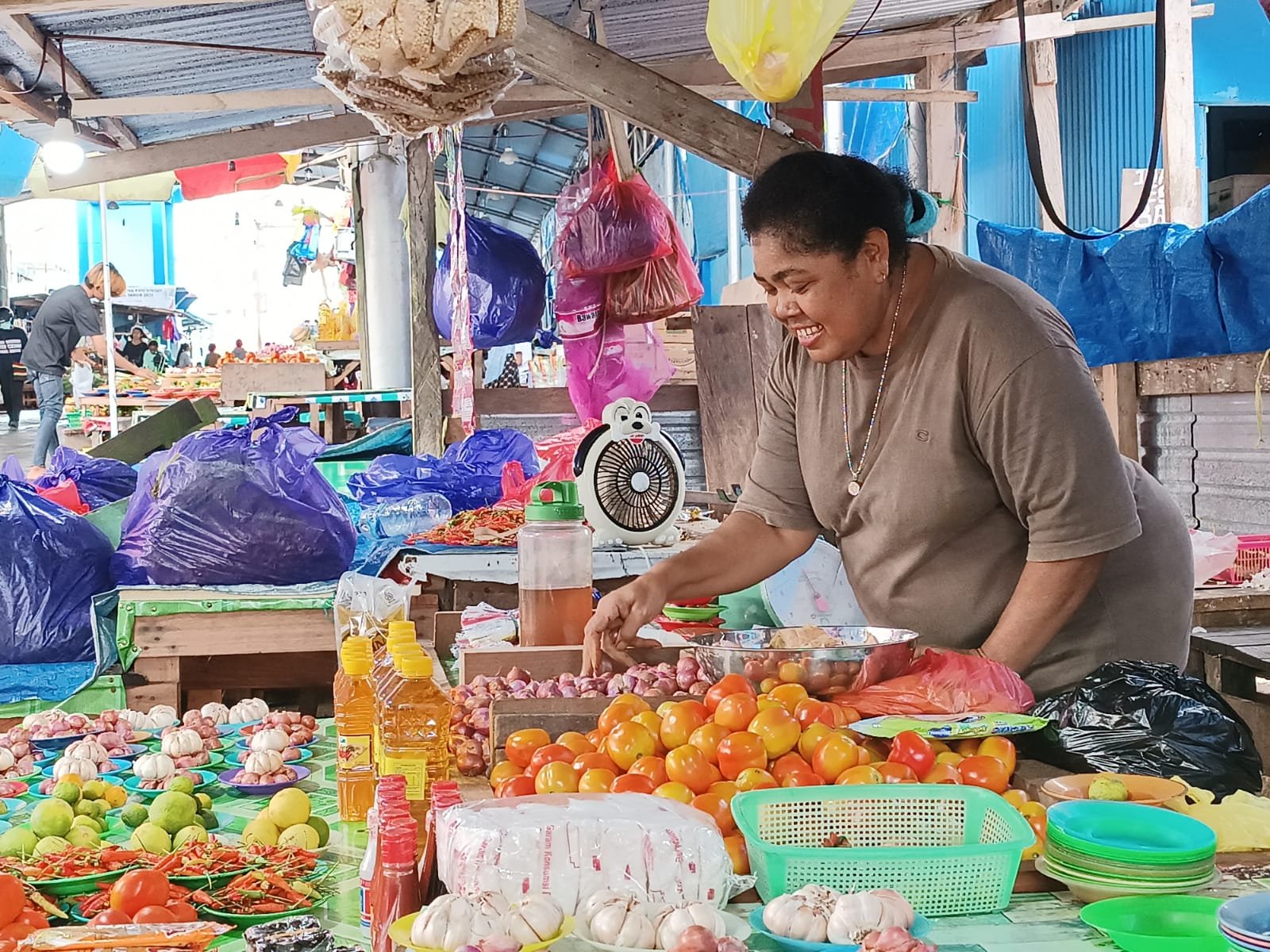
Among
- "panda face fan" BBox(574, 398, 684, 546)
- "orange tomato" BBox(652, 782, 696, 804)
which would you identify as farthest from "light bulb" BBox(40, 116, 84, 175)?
"orange tomato" BBox(652, 782, 696, 804)

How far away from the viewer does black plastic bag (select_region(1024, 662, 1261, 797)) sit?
1843 millimetres

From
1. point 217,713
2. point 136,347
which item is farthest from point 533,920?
point 136,347

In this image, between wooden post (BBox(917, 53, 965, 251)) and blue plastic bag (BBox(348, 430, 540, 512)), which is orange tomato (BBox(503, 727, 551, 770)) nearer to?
blue plastic bag (BBox(348, 430, 540, 512))

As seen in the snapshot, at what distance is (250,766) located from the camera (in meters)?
2.57

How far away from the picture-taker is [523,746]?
189cm

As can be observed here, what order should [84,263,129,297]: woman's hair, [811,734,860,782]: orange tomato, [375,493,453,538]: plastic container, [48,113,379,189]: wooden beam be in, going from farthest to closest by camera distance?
[84,263,129,297]: woman's hair, [48,113,379,189]: wooden beam, [375,493,453,538]: plastic container, [811,734,860,782]: orange tomato

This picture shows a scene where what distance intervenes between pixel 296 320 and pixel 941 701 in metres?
31.0

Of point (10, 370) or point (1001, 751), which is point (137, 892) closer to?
point (1001, 751)

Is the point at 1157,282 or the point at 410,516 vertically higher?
the point at 1157,282

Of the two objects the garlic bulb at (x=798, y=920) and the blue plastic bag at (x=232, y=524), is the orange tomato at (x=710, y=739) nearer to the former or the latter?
the garlic bulb at (x=798, y=920)

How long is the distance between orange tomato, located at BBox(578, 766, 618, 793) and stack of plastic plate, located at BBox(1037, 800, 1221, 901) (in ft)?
1.79

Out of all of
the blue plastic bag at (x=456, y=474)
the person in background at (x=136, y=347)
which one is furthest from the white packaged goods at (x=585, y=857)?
the person in background at (x=136, y=347)

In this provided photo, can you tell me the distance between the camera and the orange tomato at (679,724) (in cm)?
182

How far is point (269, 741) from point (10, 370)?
69.2 ft
